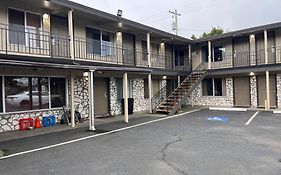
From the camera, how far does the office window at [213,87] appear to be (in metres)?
20.6

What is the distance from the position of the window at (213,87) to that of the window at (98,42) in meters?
9.65

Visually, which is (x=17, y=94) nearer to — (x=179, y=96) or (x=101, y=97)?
(x=101, y=97)

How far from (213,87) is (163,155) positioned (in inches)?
603

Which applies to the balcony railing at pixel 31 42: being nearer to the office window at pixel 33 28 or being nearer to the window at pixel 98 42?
the office window at pixel 33 28

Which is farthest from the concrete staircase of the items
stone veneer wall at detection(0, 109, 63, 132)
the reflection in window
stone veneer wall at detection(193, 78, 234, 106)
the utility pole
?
the utility pole

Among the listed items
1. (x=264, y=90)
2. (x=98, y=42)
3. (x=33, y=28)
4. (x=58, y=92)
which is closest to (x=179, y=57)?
(x=264, y=90)

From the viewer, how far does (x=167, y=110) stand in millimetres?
16219

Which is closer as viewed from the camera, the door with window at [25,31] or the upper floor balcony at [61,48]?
the upper floor balcony at [61,48]

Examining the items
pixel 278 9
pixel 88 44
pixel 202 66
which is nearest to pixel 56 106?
pixel 88 44

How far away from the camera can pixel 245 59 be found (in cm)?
1919

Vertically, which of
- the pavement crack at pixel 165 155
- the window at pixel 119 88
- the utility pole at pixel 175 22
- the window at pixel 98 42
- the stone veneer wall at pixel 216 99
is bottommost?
the pavement crack at pixel 165 155

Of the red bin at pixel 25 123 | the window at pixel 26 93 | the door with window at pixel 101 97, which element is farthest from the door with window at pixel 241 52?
the red bin at pixel 25 123

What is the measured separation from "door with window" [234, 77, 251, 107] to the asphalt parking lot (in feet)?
30.7

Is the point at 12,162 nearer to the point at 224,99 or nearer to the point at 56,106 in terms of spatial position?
the point at 56,106
